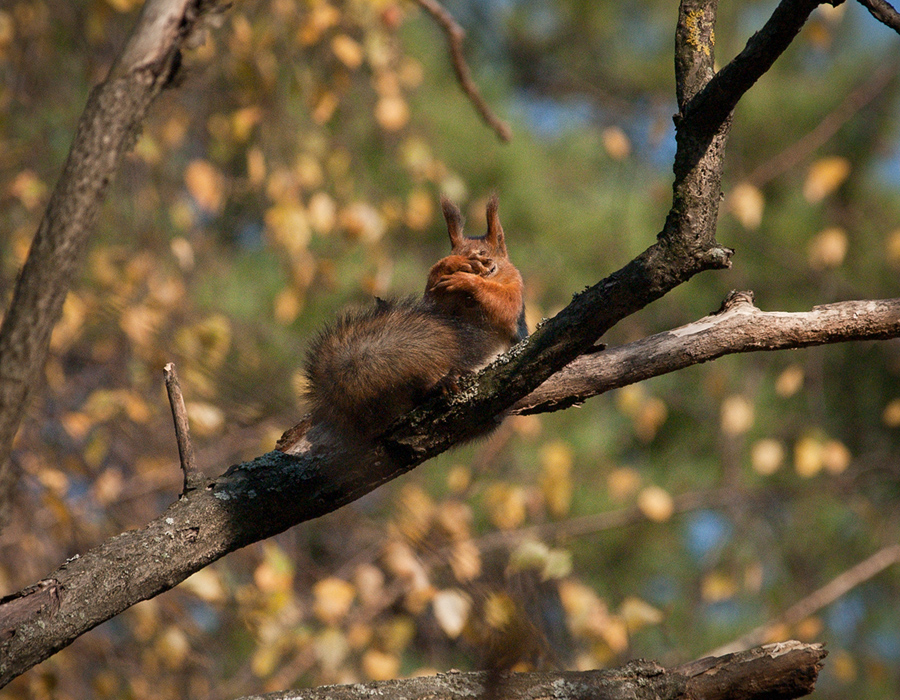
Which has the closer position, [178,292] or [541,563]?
[541,563]

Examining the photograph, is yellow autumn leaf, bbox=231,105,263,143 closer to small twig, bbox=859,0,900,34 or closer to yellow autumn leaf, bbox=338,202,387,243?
yellow autumn leaf, bbox=338,202,387,243

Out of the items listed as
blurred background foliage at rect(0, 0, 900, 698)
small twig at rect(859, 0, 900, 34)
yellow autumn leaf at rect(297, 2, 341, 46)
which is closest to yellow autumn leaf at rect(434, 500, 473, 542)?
blurred background foliage at rect(0, 0, 900, 698)

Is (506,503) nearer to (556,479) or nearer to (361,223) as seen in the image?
(556,479)

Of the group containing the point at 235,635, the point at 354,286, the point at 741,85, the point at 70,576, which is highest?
the point at 354,286

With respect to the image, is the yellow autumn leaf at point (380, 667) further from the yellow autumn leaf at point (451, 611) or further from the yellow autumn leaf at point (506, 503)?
the yellow autumn leaf at point (506, 503)

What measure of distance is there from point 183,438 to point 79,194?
0.42 m

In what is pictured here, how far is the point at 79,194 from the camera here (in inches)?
54.3

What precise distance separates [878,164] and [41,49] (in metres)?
4.19

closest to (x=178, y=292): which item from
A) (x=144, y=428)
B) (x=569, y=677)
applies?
(x=144, y=428)

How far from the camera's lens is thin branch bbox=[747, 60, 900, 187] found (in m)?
4.14

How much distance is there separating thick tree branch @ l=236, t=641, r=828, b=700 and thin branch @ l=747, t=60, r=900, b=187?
3214 millimetres

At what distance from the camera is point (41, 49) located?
3994 mm

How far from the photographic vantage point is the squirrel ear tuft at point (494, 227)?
2.09 m

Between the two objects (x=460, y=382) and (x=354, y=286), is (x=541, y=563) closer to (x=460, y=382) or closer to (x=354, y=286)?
(x=460, y=382)
